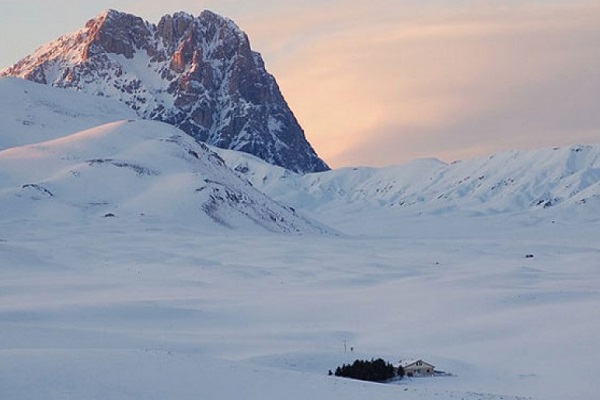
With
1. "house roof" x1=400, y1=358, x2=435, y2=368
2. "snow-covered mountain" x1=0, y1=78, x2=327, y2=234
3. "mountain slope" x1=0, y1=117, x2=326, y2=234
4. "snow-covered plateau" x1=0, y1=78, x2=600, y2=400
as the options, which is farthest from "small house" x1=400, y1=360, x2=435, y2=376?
"snow-covered mountain" x1=0, y1=78, x2=327, y2=234

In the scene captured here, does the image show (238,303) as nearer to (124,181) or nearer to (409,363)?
(409,363)

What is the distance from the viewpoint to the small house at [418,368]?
4553cm

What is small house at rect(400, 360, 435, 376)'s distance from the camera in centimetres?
4553

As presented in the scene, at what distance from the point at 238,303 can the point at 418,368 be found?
2700 cm

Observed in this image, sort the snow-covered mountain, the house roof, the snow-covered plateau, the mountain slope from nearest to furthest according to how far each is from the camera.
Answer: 1. the snow-covered plateau
2. the house roof
3. the mountain slope
4. the snow-covered mountain

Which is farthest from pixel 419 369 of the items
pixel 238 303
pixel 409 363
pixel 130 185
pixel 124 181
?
pixel 124 181

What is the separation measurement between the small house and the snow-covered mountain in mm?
101168

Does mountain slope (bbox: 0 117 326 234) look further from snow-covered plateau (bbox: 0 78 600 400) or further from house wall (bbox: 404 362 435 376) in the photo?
house wall (bbox: 404 362 435 376)

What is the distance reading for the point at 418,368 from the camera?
45812mm

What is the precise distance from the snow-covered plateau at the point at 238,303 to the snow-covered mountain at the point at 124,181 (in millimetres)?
435

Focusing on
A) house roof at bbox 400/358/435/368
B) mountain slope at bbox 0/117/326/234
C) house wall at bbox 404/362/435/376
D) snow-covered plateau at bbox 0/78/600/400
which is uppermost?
mountain slope at bbox 0/117/326/234

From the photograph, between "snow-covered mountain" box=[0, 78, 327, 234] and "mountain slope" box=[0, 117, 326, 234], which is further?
"snow-covered mountain" box=[0, 78, 327, 234]

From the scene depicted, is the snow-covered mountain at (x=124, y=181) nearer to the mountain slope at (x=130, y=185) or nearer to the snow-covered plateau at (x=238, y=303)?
the mountain slope at (x=130, y=185)

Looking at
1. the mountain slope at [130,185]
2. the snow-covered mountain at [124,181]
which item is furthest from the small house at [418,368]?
the snow-covered mountain at [124,181]
